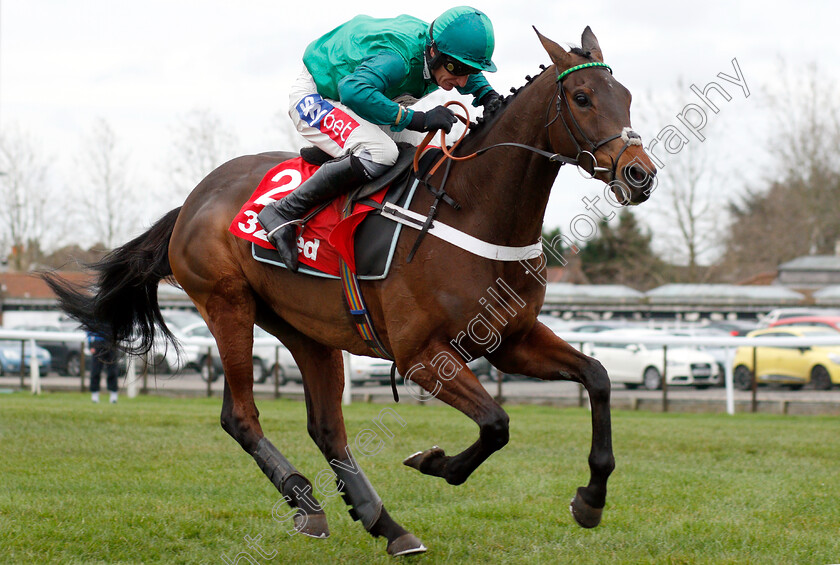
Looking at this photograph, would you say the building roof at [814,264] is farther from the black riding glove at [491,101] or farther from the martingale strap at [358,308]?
the martingale strap at [358,308]

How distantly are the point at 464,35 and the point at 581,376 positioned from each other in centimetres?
165

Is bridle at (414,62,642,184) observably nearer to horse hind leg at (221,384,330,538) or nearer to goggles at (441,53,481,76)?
goggles at (441,53,481,76)

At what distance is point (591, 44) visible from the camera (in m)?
3.81

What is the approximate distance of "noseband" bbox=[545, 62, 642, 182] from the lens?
136 inches

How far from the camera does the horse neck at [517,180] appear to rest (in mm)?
3855

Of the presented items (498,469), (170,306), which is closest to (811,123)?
(170,306)

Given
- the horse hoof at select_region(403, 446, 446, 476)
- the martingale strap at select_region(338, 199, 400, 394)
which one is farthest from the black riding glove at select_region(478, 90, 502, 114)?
the horse hoof at select_region(403, 446, 446, 476)

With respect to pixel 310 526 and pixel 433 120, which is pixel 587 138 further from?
pixel 310 526

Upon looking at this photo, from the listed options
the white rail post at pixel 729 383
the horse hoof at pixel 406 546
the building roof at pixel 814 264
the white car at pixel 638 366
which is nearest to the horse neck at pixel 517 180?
the horse hoof at pixel 406 546

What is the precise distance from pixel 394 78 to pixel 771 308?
31.6 m

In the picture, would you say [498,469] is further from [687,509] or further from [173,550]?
[173,550]

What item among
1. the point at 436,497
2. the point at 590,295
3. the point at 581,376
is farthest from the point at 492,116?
the point at 590,295

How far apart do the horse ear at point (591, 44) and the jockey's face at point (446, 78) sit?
2.00 feet

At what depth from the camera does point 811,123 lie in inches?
1423
